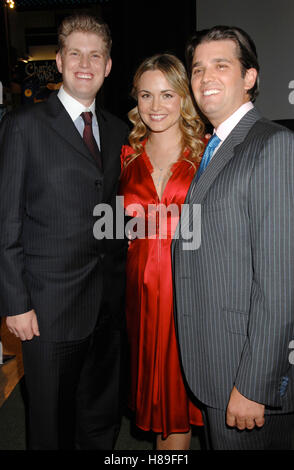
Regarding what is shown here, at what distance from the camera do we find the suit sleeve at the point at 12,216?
4.72 ft

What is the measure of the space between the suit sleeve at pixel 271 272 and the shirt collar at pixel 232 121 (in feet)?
0.90

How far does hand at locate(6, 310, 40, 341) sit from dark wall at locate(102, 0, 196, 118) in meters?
2.57

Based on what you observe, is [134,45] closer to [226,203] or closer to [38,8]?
[226,203]

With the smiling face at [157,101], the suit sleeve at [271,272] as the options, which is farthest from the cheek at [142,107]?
the suit sleeve at [271,272]

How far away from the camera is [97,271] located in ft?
5.40

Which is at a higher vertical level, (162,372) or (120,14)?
(120,14)

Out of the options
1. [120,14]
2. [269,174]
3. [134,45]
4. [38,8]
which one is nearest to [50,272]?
[269,174]

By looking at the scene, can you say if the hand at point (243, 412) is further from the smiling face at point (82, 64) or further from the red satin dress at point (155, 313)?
the smiling face at point (82, 64)

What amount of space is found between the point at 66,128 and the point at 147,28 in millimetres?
2431

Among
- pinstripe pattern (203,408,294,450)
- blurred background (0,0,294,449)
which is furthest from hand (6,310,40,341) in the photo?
blurred background (0,0,294,449)

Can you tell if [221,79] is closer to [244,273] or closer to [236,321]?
[244,273]

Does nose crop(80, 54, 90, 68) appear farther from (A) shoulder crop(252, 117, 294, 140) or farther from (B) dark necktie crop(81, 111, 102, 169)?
(A) shoulder crop(252, 117, 294, 140)

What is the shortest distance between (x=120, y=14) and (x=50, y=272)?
292 centimetres

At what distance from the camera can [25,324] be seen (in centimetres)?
151
